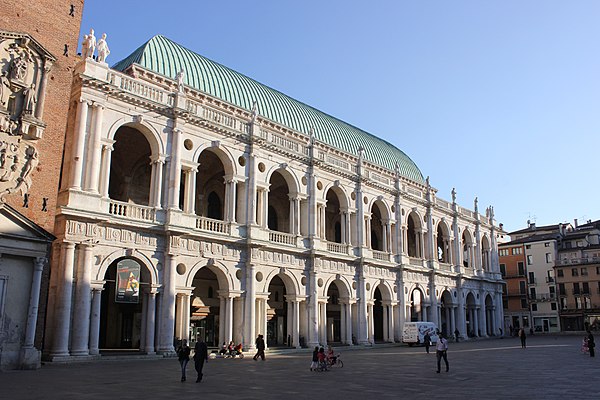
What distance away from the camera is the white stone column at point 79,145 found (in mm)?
24250

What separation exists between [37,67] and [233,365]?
48.4 feet

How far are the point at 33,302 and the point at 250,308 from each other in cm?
1311

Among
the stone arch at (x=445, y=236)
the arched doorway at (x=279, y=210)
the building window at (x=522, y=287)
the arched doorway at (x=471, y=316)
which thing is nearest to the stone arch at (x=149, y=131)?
the arched doorway at (x=279, y=210)

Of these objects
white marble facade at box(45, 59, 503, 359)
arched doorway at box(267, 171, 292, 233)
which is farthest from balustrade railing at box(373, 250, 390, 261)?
arched doorway at box(267, 171, 292, 233)

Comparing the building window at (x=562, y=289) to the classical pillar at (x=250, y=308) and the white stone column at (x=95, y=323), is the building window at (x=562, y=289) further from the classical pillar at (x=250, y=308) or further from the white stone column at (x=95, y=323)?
the white stone column at (x=95, y=323)

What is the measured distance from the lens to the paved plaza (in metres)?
13.4

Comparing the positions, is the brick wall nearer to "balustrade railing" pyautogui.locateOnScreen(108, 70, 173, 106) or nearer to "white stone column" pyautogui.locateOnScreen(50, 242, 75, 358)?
"white stone column" pyautogui.locateOnScreen(50, 242, 75, 358)

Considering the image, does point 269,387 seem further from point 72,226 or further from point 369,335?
point 369,335

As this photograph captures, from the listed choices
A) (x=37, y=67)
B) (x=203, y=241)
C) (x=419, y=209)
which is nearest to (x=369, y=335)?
(x=419, y=209)

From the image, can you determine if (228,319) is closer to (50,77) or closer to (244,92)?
(50,77)

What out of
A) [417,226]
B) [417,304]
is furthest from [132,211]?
[417,226]

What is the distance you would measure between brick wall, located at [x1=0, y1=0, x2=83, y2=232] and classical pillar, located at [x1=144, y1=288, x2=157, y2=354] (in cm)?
661

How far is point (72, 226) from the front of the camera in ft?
77.0

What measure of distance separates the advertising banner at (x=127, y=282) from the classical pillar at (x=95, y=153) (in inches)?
153
